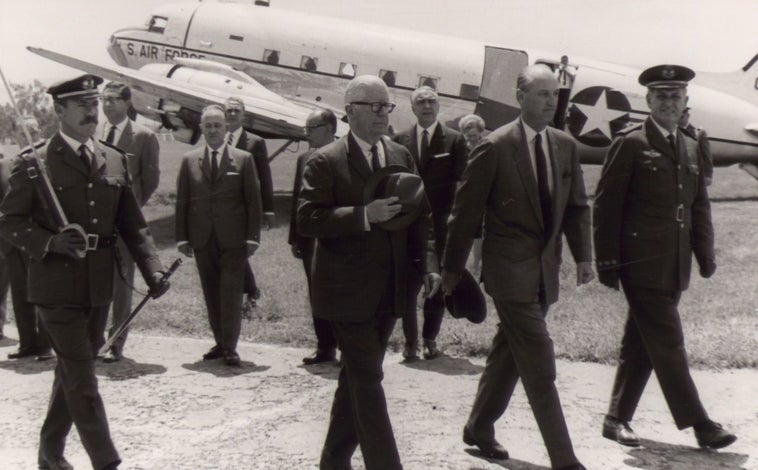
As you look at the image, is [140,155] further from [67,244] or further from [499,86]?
[499,86]

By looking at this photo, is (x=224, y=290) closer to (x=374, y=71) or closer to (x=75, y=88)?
(x=75, y=88)

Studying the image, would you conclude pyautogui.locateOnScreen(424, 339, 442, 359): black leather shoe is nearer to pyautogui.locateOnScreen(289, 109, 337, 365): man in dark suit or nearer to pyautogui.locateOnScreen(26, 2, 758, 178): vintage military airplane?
pyautogui.locateOnScreen(289, 109, 337, 365): man in dark suit

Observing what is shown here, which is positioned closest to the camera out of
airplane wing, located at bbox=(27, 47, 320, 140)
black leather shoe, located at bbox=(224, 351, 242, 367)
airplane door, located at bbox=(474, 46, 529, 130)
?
black leather shoe, located at bbox=(224, 351, 242, 367)

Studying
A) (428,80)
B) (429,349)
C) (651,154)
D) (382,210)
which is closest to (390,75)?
(428,80)

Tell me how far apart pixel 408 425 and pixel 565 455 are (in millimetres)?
1296

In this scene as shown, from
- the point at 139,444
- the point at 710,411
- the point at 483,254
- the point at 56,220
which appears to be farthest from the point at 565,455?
the point at 56,220

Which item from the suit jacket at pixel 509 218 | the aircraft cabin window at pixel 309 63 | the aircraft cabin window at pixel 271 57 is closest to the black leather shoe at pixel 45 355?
the suit jacket at pixel 509 218

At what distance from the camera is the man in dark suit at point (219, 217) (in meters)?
7.01

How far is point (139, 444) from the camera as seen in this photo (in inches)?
193

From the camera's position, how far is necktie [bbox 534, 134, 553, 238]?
14.5 feet

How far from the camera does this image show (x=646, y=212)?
4941 millimetres

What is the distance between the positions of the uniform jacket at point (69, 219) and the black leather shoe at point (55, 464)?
82 cm

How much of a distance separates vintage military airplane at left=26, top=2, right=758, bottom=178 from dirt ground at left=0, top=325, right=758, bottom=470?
11.1 meters

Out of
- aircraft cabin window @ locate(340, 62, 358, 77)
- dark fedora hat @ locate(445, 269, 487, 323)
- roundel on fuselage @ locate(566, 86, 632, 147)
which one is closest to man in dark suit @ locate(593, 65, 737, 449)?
dark fedora hat @ locate(445, 269, 487, 323)
